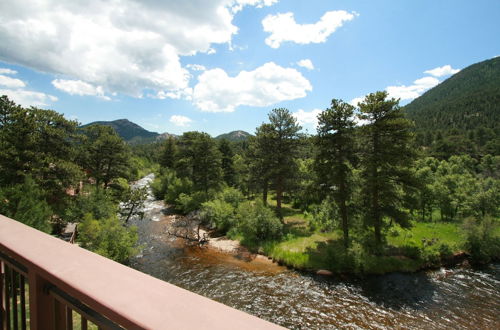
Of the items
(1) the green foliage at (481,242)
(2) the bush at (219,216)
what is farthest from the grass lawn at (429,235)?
(2) the bush at (219,216)

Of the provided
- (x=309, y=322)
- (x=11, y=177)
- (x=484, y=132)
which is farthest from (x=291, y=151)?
(x=484, y=132)

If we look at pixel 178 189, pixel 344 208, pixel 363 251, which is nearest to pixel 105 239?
pixel 344 208

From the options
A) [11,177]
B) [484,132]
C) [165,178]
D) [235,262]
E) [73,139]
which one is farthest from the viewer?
[484,132]

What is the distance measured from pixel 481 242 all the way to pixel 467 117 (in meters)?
130

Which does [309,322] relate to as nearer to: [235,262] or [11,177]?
[235,262]

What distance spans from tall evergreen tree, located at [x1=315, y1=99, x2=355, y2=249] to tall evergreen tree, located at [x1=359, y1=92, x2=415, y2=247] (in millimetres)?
1012

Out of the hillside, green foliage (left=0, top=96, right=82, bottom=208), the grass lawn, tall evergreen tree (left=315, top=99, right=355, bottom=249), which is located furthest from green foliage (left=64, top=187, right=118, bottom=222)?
the hillside

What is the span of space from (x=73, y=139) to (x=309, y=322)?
78.8 ft

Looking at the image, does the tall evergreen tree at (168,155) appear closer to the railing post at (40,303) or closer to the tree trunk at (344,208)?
the tree trunk at (344,208)

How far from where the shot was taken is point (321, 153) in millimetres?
18438

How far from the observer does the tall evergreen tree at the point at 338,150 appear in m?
17.5

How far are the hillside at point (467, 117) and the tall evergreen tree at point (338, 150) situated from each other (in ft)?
68.5

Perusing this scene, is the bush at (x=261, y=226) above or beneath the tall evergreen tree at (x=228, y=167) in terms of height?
beneath

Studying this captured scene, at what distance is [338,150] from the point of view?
60.1 ft
